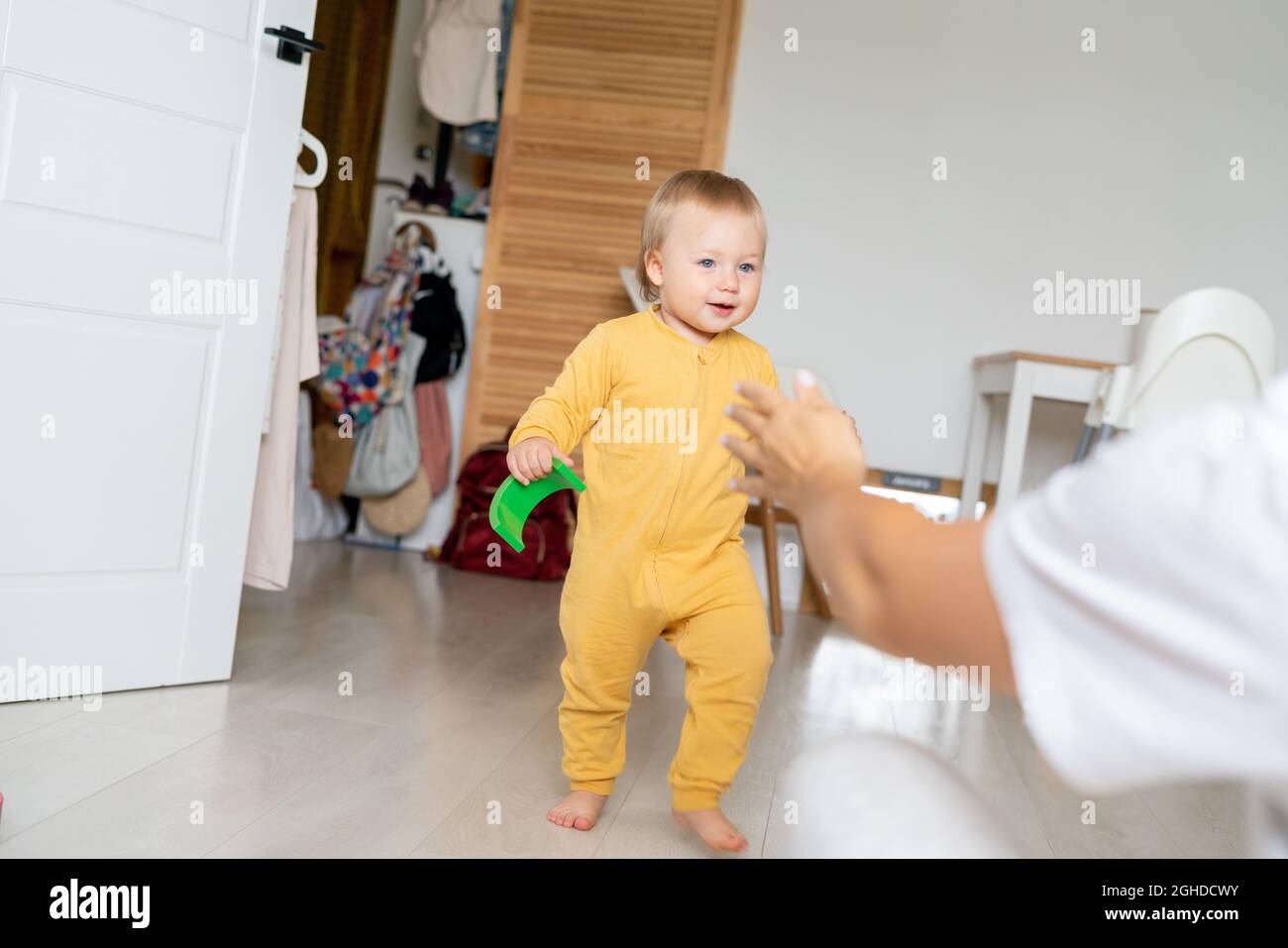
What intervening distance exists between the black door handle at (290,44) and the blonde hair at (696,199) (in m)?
0.81

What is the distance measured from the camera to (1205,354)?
9.67 feet

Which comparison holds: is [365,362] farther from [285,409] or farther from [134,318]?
[134,318]

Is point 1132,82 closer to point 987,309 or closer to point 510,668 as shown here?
point 987,309

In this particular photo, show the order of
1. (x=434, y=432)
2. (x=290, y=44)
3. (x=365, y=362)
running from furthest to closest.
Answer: (x=434, y=432) → (x=365, y=362) → (x=290, y=44)

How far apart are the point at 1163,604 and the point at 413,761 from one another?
1.55 meters

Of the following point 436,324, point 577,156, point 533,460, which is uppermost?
point 577,156

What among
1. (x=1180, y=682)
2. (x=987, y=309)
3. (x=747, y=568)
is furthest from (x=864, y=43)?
(x=1180, y=682)

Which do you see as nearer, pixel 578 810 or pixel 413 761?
pixel 578 810

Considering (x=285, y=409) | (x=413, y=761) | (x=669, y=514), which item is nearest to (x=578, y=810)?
(x=413, y=761)

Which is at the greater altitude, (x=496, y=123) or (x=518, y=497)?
(x=496, y=123)

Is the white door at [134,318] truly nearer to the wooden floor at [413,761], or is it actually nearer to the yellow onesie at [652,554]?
the wooden floor at [413,761]

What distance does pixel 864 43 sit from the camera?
4047mm

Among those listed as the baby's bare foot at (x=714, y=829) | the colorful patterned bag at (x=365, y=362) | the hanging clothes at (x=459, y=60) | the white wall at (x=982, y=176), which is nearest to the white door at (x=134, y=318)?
the baby's bare foot at (x=714, y=829)
